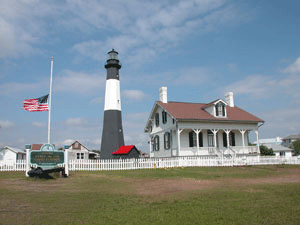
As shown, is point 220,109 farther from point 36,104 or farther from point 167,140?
point 36,104

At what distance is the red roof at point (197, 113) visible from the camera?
1063 inches

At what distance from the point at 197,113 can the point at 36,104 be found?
1614 centimetres

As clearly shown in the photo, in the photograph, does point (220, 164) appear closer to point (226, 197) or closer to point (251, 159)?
point (251, 159)

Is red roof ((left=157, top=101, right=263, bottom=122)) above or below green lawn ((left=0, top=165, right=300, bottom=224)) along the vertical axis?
above

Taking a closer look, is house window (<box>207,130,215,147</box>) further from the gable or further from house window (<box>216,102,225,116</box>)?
the gable

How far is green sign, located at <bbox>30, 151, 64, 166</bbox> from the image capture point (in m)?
14.6

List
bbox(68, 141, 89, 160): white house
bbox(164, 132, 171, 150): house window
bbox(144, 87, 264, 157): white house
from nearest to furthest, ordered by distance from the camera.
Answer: bbox(144, 87, 264, 157): white house < bbox(164, 132, 171, 150): house window < bbox(68, 141, 89, 160): white house

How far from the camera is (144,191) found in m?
10.2

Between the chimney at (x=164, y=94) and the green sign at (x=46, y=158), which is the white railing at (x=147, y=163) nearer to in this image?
the green sign at (x=46, y=158)

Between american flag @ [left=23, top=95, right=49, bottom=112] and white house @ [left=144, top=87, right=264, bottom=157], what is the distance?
11867mm

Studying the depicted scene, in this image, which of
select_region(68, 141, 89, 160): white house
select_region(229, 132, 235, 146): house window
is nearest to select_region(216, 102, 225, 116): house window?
select_region(229, 132, 235, 146): house window

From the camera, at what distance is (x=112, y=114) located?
98.0ft

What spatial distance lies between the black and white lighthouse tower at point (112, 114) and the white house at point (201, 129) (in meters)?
4.51

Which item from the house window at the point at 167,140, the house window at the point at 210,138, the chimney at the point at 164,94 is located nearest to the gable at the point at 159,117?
the chimney at the point at 164,94
